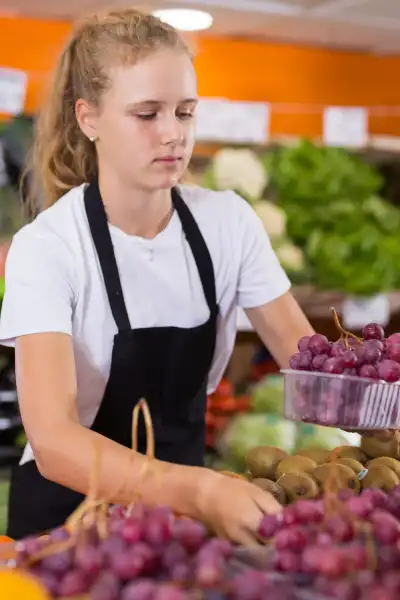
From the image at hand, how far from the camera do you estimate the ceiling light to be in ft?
14.9

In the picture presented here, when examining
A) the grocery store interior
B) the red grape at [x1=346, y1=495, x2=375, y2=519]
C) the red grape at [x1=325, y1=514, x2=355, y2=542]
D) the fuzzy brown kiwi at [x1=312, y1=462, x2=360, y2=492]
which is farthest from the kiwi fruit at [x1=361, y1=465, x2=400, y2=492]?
the grocery store interior

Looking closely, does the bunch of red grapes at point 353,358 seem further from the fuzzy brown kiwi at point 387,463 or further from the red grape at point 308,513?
the red grape at point 308,513

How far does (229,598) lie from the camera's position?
40.5 inches

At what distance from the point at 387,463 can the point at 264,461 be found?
8.6 inches

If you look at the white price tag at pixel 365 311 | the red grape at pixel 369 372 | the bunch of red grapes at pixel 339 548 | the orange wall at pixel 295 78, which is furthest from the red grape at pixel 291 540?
the orange wall at pixel 295 78

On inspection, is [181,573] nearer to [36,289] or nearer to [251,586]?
[251,586]

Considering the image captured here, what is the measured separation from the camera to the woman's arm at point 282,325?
7.14 feet

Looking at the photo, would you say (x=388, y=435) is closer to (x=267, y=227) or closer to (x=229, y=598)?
(x=229, y=598)

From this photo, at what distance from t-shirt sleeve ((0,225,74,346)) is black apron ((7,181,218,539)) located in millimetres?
111

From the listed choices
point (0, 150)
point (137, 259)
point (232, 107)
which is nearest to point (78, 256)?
point (137, 259)

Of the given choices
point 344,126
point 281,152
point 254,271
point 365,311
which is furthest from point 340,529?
point 344,126

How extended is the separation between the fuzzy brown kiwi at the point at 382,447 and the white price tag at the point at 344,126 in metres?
3.35

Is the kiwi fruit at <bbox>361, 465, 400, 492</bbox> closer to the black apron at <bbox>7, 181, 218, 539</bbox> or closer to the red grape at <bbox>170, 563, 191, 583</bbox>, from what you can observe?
the black apron at <bbox>7, 181, 218, 539</bbox>

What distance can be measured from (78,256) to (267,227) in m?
2.62
